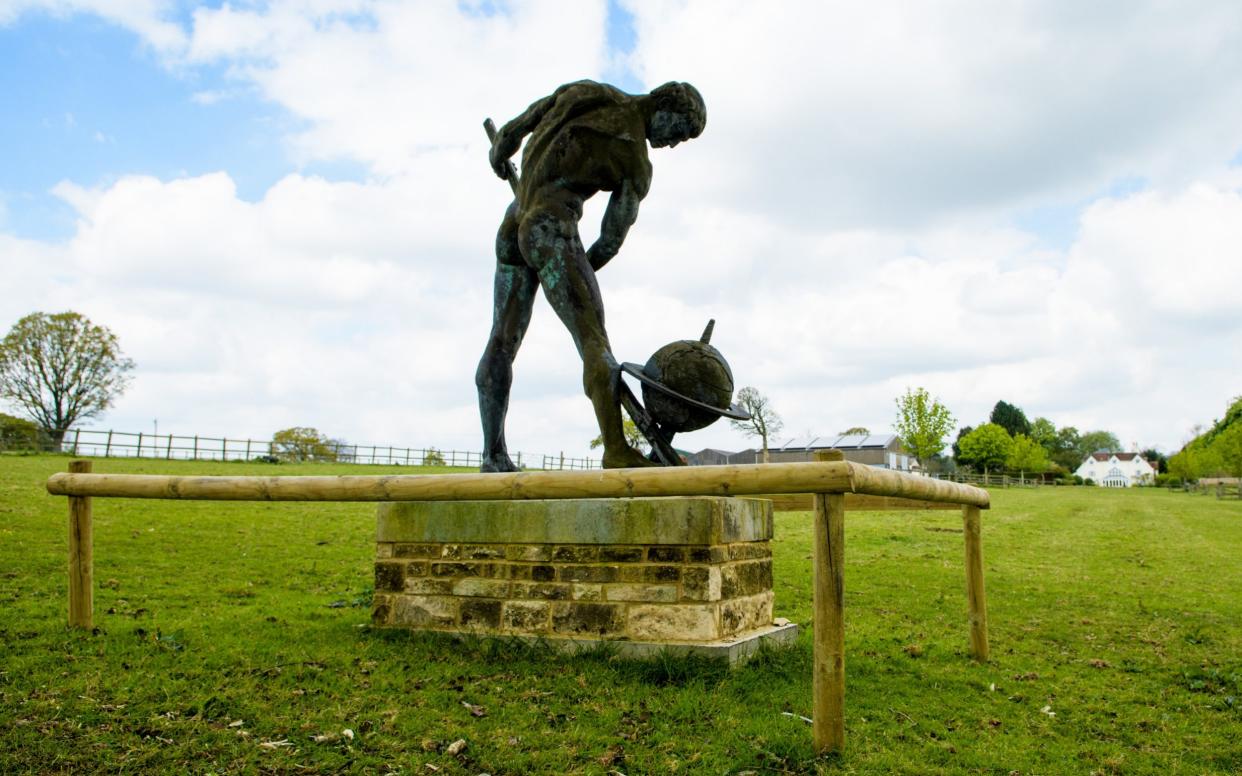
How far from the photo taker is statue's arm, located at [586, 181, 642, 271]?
19.1ft

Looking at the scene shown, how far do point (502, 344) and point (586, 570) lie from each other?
1940mm

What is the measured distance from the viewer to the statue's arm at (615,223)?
582cm

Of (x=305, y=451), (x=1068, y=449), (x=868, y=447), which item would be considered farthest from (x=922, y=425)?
(x=1068, y=449)

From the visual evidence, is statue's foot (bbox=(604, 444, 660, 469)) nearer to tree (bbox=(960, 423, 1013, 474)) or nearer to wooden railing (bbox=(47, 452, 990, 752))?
wooden railing (bbox=(47, 452, 990, 752))

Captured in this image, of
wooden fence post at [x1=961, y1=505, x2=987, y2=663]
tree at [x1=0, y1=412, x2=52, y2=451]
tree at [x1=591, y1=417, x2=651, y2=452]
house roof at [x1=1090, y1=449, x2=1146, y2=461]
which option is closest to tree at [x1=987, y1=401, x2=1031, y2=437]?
house roof at [x1=1090, y1=449, x2=1146, y2=461]

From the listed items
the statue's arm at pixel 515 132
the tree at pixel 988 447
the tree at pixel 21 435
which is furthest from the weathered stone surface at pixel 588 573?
the tree at pixel 988 447

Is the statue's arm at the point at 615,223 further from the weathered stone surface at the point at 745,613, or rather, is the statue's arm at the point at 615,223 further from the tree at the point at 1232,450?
the tree at the point at 1232,450

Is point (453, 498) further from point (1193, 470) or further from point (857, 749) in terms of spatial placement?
point (1193, 470)

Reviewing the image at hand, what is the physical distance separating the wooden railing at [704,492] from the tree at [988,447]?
70493 millimetres

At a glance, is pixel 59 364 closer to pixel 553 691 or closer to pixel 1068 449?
pixel 553 691

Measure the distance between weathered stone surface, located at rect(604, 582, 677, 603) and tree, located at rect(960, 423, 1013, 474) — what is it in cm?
7156

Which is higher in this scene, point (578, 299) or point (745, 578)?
point (578, 299)

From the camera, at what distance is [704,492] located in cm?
383

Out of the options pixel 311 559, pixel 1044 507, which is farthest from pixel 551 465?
pixel 311 559
